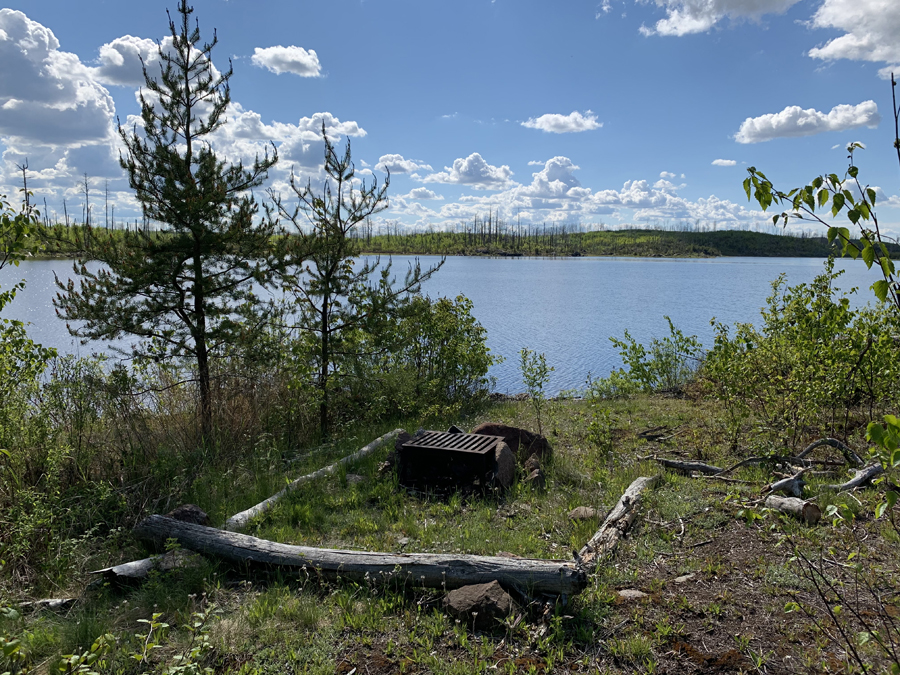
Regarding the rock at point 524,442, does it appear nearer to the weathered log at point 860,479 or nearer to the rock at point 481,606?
the weathered log at point 860,479

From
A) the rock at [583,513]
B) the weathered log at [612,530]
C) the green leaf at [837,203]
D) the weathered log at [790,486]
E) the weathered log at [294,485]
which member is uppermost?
the green leaf at [837,203]

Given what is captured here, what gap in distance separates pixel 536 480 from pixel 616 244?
14204 cm

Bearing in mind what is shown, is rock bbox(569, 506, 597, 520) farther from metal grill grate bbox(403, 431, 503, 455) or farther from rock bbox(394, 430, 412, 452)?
rock bbox(394, 430, 412, 452)

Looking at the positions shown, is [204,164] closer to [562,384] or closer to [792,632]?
[792,632]

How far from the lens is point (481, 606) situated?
147 inches

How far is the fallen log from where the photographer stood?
3904 mm

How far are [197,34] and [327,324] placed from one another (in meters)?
4.48

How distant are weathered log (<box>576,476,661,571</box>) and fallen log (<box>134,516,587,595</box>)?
279mm

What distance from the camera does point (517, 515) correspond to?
222 inches

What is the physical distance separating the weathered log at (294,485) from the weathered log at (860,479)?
206 inches

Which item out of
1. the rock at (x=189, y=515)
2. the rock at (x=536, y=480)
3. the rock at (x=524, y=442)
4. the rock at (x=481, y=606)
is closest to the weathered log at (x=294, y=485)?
the rock at (x=189, y=515)

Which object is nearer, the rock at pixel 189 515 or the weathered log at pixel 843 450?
the rock at pixel 189 515

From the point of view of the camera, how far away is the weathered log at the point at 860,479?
5.21 m

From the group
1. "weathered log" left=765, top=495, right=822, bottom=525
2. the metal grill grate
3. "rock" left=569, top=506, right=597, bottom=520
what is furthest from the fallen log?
the metal grill grate
